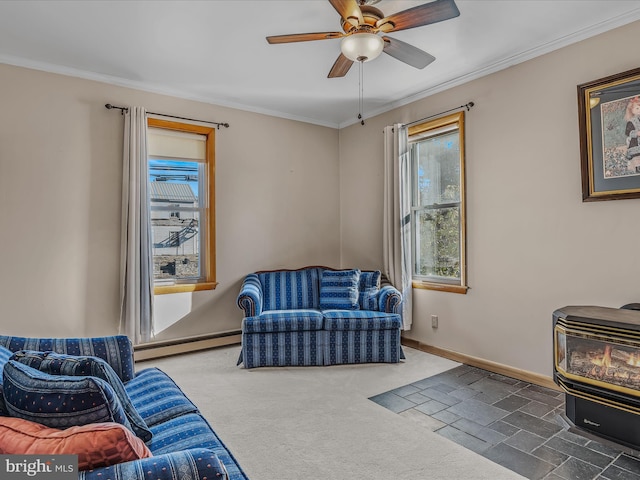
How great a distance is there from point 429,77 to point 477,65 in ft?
1.51

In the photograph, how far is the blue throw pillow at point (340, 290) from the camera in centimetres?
410

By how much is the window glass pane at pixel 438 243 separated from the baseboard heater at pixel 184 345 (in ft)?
7.38

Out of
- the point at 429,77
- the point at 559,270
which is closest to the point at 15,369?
the point at 559,270

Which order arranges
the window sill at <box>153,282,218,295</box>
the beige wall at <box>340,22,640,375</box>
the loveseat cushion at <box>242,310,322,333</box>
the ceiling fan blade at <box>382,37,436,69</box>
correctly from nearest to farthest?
the ceiling fan blade at <box>382,37,436,69</box> < the beige wall at <box>340,22,640,375</box> < the loveseat cushion at <box>242,310,322,333</box> < the window sill at <box>153,282,218,295</box>

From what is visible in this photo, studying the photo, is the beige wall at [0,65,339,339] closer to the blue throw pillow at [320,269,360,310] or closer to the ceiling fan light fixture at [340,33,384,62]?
the blue throw pillow at [320,269,360,310]

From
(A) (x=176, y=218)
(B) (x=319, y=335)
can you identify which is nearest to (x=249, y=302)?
(B) (x=319, y=335)

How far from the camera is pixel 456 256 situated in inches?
155

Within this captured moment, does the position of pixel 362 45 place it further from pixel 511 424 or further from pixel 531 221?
pixel 511 424

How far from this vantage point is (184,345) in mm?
4137

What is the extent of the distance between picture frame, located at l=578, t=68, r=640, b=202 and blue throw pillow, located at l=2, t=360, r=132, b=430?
324cm

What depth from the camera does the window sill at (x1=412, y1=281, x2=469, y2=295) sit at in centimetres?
379

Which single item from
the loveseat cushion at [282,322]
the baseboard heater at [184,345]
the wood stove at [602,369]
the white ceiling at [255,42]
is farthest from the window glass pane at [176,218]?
the wood stove at [602,369]

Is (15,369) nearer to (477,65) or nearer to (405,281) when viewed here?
(405,281)

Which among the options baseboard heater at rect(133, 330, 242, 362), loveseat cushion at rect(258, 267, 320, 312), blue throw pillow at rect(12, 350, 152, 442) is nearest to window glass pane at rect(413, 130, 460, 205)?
Answer: loveseat cushion at rect(258, 267, 320, 312)
